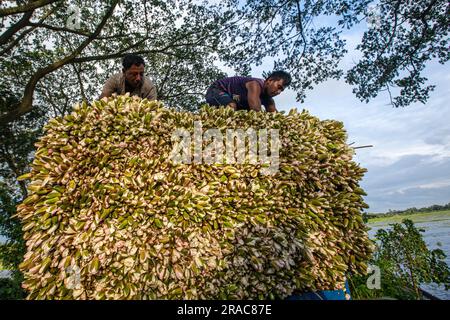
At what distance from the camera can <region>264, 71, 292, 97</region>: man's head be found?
4.25 meters

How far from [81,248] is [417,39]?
10.9 meters

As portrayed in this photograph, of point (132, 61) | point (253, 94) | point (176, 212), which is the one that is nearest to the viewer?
point (176, 212)

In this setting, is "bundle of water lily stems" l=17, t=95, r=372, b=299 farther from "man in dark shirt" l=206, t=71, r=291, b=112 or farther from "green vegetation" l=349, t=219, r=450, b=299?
"man in dark shirt" l=206, t=71, r=291, b=112

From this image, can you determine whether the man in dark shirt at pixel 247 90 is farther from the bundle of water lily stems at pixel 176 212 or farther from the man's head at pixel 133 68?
the man's head at pixel 133 68

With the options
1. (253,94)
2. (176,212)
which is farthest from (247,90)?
(176,212)

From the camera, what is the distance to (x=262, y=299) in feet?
9.07

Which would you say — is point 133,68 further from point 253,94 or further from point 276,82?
point 276,82

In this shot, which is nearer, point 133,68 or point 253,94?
point 133,68

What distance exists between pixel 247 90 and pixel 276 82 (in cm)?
50

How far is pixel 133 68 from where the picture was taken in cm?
379

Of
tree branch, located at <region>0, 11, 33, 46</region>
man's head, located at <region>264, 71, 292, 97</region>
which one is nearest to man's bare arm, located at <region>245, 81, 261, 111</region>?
man's head, located at <region>264, 71, 292, 97</region>

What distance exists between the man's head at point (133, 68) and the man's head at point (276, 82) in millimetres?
2002

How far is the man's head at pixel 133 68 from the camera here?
379cm
